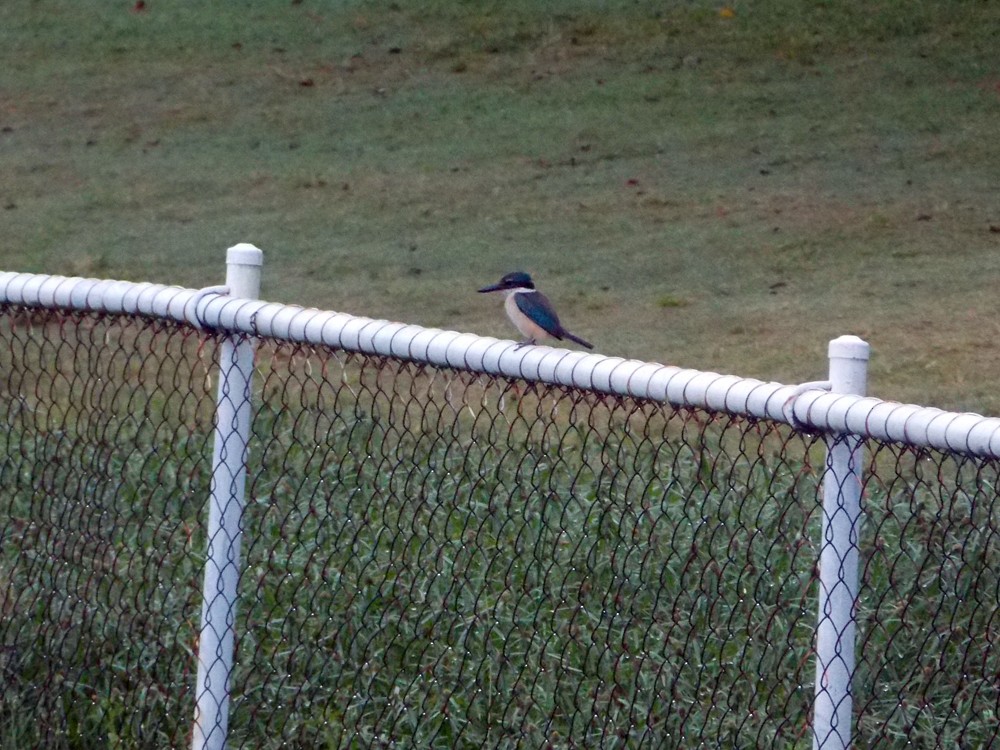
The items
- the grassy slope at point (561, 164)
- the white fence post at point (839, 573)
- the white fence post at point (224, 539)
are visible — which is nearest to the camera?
the white fence post at point (839, 573)

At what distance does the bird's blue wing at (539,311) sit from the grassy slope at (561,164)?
94.8 inches

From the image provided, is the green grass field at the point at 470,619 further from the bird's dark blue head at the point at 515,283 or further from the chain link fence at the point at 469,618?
the bird's dark blue head at the point at 515,283

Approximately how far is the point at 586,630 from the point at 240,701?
3.00 feet

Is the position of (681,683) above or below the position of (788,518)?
below

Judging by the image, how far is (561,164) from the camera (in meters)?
9.81

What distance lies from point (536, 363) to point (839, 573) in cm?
60

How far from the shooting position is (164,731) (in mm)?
3555

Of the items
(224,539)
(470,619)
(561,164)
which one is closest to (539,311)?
(470,619)

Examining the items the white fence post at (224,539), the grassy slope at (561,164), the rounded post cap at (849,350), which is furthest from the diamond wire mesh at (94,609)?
the grassy slope at (561,164)

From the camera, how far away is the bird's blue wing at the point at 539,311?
3.79m

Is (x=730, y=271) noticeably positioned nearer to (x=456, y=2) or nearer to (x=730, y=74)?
(x=730, y=74)

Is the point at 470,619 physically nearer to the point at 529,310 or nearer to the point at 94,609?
the point at 529,310

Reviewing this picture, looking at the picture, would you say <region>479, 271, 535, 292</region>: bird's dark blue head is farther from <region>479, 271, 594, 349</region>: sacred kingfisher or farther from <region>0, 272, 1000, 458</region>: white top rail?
<region>0, 272, 1000, 458</region>: white top rail

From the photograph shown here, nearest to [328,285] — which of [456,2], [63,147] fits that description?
[63,147]
